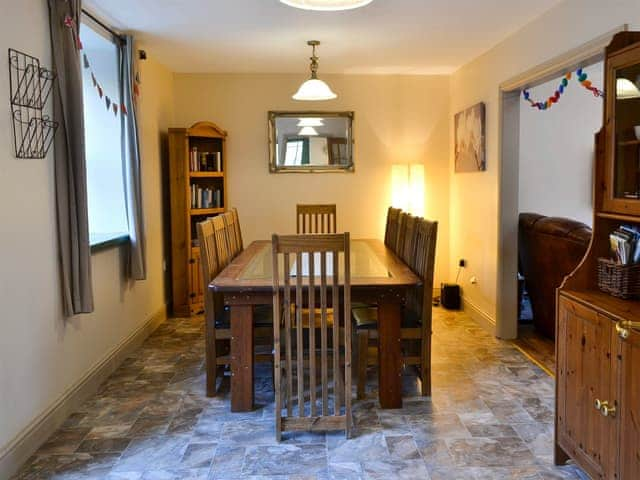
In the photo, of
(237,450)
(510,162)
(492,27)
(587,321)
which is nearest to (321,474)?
(237,450)

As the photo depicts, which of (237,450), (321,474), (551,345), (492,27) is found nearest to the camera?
(321,474)

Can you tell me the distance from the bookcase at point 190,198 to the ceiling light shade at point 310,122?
0.78m

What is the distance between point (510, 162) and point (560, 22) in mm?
1160

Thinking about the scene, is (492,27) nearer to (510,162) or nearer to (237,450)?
(510,162)

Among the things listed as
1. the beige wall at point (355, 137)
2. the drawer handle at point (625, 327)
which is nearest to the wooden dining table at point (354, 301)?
the drawer handle at point (625, 327)

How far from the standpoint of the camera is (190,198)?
17.4 feet

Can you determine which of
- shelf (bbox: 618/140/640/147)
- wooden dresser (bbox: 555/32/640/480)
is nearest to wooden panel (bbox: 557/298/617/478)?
wooden dresser (bbox: 555/32/640/480)

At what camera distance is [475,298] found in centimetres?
518

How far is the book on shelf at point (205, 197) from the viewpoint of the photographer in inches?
213

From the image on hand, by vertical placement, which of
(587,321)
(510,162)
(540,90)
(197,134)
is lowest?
(587,321)

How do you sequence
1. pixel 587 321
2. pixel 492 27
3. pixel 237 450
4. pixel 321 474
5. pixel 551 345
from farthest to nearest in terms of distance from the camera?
pixel 551 345, pixel 492 27, pixel 237 450, pixel 321 474, pixel 587 321

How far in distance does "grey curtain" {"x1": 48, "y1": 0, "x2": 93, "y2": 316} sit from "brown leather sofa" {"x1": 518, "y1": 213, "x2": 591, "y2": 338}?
301 cm

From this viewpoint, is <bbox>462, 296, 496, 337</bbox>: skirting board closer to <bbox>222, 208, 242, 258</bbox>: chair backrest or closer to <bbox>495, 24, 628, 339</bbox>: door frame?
<bbox>495, 24, 628, 339</bbox>: door frame

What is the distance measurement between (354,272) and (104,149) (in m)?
2.18
